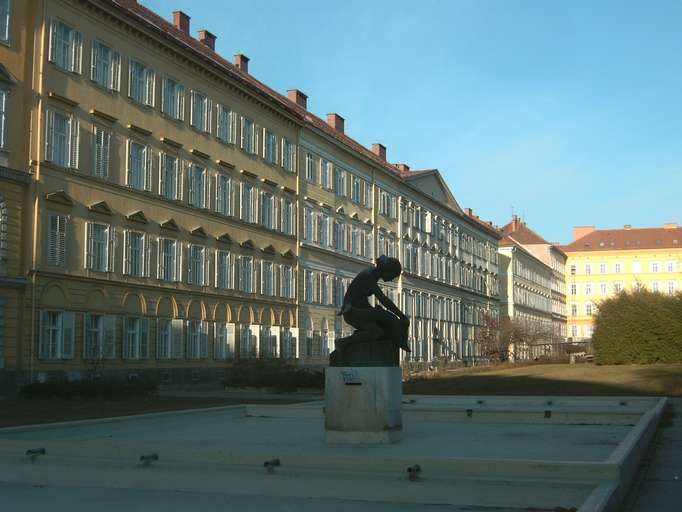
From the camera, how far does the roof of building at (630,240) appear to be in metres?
138

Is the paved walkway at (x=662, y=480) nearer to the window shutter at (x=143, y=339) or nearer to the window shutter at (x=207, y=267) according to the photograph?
the window shutter at (x=143, y=339)

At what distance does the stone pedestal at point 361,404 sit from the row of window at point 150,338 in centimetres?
2139

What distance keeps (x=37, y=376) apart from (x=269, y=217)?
2082 centimetres

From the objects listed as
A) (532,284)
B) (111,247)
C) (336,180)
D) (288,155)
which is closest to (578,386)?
(111,247)

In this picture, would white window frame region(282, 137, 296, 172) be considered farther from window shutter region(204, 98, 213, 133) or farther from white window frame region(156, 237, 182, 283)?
white window frame region(156, 237, 182, 283)

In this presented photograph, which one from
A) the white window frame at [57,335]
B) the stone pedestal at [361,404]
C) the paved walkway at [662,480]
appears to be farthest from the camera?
the white window frame at [57,335]

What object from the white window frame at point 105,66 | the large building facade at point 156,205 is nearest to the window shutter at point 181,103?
the large building facade at point 156,205

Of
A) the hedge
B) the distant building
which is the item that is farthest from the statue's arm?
the distant building

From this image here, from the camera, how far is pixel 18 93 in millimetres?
32219

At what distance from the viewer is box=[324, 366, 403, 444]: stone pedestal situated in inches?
551

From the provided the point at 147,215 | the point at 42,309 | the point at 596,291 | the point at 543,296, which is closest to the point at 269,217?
the point at 147,215

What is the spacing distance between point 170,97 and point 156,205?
530 centimetres

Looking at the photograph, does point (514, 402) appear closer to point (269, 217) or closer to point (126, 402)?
point (126, 402)

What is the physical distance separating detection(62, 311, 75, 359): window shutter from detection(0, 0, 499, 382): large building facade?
0.07m
